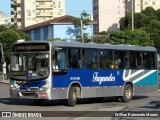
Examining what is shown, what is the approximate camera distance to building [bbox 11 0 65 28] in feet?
521

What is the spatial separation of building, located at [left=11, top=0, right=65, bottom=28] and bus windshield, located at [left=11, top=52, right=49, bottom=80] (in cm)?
13880

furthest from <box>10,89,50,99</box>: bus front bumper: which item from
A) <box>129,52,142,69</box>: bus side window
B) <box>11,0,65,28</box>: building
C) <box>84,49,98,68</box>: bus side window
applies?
<box>11,0,65,28</box>: building

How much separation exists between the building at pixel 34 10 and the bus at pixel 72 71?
136 meters

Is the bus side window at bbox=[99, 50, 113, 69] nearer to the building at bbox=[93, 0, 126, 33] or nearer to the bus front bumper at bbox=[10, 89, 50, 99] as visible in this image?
the bus front bumper at bbox=[10, 89, 50, 99]

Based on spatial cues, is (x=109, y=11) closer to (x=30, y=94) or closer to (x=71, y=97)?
(x=71, y=97)

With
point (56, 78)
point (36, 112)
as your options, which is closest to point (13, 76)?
point (56, 78)

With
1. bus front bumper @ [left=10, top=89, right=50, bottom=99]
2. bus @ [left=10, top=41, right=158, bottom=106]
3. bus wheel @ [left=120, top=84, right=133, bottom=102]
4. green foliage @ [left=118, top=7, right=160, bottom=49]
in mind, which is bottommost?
bus wheel @ [left=120, top=84, right=133, bottom=102]

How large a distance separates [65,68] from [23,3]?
14112cm

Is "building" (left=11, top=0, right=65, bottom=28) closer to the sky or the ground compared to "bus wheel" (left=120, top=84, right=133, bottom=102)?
closer to the sky

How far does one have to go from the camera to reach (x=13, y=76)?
2052cm

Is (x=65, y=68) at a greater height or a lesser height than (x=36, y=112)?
greater

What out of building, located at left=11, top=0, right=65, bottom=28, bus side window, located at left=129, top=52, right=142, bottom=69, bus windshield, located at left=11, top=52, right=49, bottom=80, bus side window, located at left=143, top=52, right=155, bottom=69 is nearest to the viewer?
bus windshield, located at left=11, top=52, right=49, bottom=80

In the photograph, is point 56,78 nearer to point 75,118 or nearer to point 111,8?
point 75,118

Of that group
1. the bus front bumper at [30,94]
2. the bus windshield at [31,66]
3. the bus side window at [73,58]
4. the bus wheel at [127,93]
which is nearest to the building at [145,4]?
the bus wheel at [127,93]
